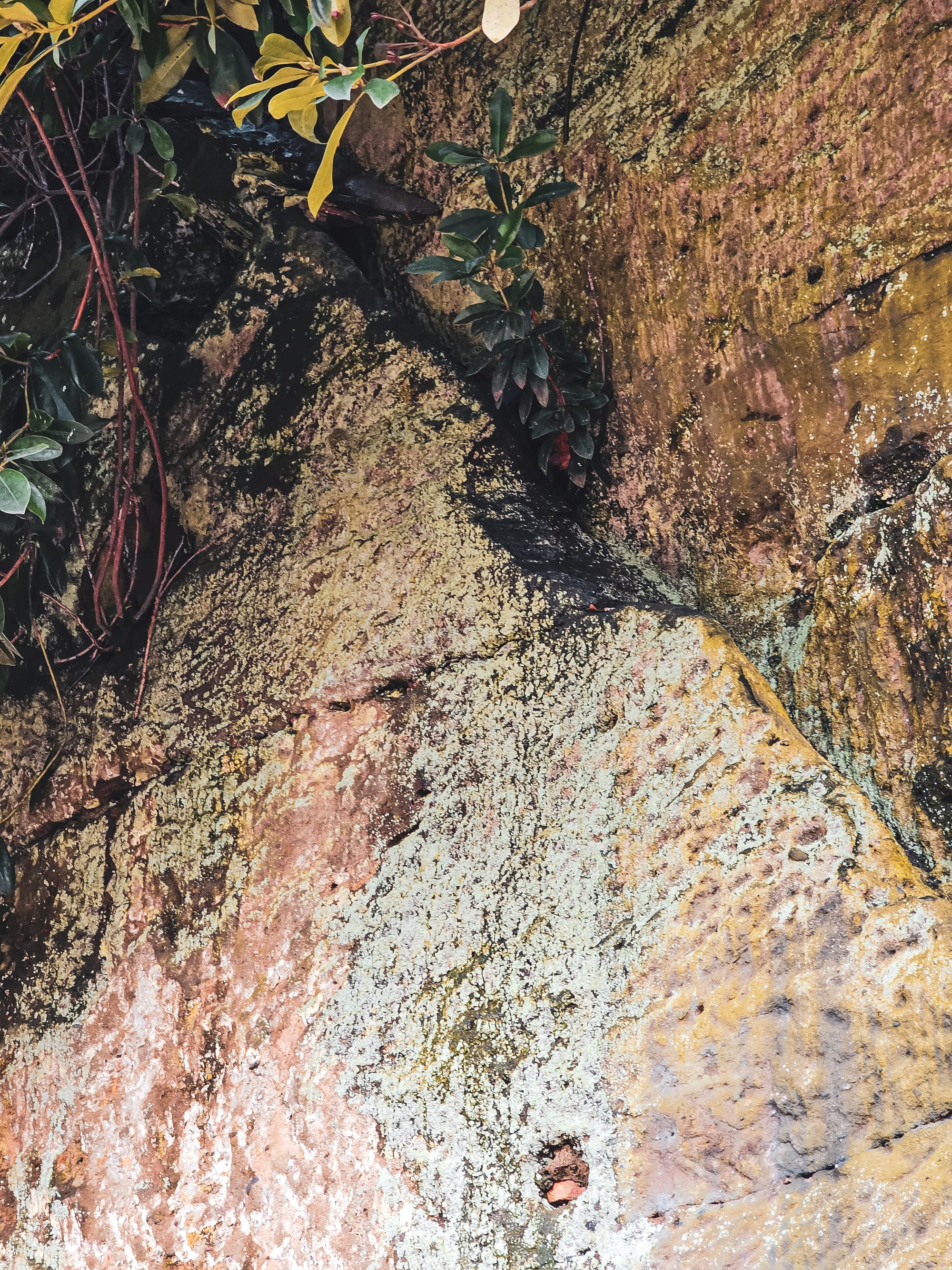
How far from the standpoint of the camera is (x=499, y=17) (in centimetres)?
112

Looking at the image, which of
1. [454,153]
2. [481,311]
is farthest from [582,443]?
[454,153]

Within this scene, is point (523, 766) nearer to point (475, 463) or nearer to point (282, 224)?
point (475, 463)

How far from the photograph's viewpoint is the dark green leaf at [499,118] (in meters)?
1.51

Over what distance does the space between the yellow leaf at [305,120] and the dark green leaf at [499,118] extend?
0.34m

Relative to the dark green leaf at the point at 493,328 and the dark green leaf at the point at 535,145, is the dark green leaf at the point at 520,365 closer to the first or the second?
the dark green leaf at the point at 493,328

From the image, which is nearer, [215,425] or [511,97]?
[511,97]

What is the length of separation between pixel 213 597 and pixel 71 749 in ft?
1.32

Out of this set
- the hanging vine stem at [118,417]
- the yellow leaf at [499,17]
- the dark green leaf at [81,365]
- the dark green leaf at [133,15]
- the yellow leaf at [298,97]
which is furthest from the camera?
the hanging vine stem at [118,417]

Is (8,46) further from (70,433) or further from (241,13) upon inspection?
(70,433)

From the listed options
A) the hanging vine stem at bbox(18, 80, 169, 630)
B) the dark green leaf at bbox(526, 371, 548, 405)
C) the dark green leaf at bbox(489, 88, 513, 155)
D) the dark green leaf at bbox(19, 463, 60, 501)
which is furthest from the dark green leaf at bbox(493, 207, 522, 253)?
the dark green leaf at bbox(19, 463, 60, 501)

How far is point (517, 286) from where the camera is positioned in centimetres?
160

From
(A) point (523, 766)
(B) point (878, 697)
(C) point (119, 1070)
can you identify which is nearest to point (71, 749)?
(C) point (119, 1070)

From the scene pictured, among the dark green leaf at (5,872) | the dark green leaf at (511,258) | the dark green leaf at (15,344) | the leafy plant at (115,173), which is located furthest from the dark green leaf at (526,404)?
the dark green leaf at (5,872)

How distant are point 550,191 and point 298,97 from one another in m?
0.49
